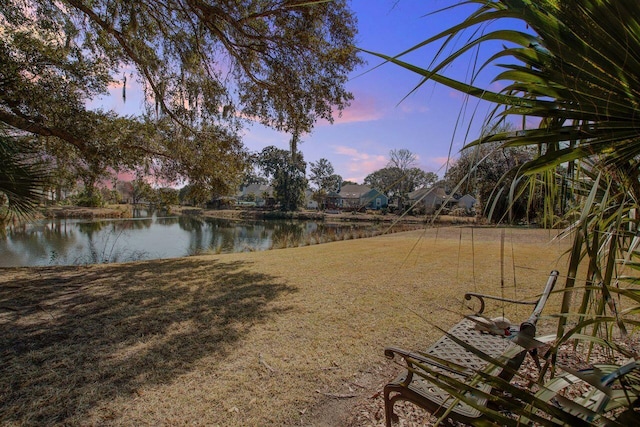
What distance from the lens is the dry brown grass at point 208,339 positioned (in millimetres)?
2135

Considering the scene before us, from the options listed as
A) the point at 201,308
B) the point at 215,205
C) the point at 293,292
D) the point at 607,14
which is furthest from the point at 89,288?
the point at 215,205

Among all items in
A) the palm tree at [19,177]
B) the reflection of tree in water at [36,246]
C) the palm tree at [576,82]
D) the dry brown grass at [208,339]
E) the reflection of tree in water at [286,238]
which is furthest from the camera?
the reflection of tree in water at [286,238]

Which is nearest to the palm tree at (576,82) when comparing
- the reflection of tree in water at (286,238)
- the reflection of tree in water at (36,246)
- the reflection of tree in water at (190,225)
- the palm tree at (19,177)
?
the palm tree at (19,177)

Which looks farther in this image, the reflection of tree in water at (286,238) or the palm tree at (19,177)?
the reflection of tree in water at (286,238)

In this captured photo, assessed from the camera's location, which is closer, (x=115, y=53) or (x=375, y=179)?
(x=115, y=53)

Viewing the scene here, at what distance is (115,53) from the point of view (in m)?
6.91

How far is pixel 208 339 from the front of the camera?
10.4 feet

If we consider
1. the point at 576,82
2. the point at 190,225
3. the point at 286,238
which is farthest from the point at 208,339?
the point at 190,225

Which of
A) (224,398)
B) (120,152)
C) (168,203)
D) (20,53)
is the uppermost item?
(20,53)

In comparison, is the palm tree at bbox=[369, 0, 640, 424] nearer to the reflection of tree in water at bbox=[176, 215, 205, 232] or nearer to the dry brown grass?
the dry brown grass

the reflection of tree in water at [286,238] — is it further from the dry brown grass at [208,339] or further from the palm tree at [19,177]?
the palm tree at [19,177]

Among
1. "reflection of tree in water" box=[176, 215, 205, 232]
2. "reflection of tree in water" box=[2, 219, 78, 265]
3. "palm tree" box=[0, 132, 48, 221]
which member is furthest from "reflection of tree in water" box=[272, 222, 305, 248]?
"palm tree" box=[0, 132, 48, 221]

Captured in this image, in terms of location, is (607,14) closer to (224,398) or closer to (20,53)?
(224,398)

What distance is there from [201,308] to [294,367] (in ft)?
6.42
